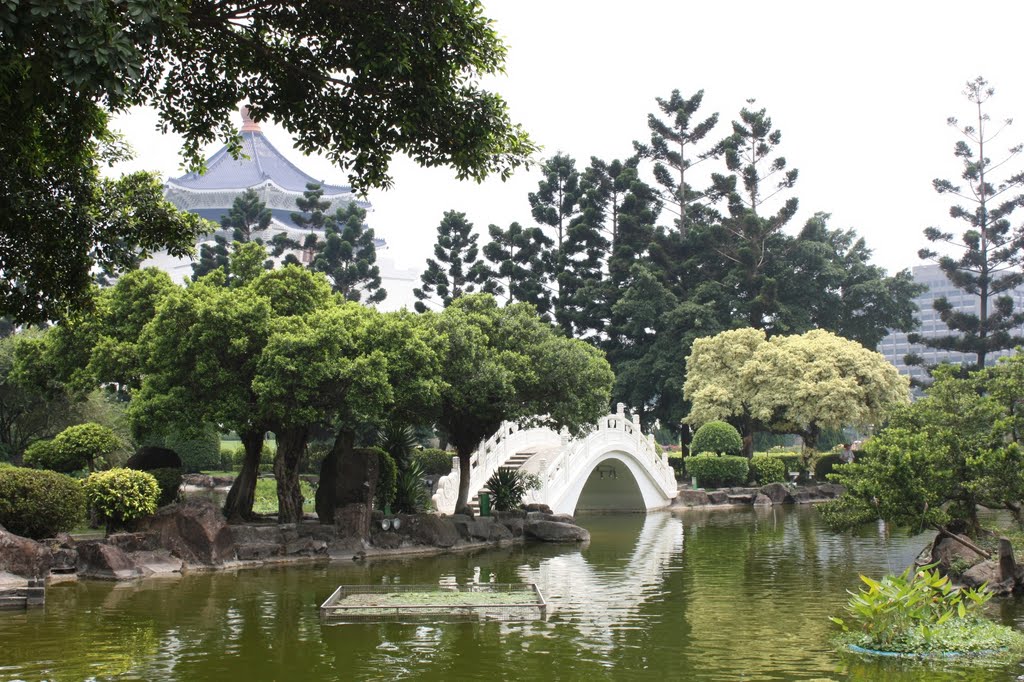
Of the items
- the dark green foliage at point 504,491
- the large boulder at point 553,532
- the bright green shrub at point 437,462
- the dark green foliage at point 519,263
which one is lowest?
the large boulder at point 553,532

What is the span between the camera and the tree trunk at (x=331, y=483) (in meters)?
20.8

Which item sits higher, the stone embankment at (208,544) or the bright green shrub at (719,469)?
the bright green shrub at (719,469)

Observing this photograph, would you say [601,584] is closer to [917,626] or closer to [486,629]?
[486,629]

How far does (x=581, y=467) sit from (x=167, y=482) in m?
12.3

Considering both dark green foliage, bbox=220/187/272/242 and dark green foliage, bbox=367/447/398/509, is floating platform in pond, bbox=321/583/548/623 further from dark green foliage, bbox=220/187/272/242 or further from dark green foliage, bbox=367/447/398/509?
dark green foliage, bbox=220/187/272/242

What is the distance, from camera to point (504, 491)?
25.3 meters

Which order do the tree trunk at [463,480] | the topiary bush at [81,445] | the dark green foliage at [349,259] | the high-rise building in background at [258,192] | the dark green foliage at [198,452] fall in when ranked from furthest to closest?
the high-rise building in background at [258,192]
the dark green foliage at [349,259]
the dark green foliage at [198,452]
the tree trunk at [463,480]
the topiary bush at [81,445]

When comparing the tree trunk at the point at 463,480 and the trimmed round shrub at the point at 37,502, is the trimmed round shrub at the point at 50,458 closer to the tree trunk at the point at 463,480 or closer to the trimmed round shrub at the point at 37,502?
the trimmed round shrub at the point at 37,502

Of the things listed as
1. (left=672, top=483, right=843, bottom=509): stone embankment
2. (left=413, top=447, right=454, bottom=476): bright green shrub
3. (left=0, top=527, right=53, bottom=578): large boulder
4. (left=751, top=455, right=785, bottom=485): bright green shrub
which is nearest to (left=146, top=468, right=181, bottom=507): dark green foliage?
(left=0, top=527, right=53, bottom=578): large boulder

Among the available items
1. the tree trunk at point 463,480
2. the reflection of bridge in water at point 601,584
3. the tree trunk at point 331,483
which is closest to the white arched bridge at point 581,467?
A: the tree trunk at point 463,480

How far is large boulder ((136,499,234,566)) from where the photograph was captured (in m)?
17.5

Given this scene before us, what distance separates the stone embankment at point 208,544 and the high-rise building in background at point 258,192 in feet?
144

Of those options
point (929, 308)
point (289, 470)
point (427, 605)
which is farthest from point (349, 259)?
point (929, 308)

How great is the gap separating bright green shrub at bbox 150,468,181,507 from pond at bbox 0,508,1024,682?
155 inches
